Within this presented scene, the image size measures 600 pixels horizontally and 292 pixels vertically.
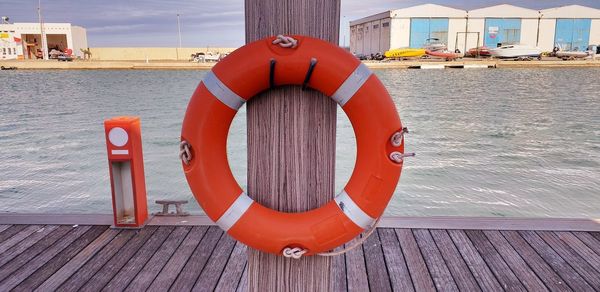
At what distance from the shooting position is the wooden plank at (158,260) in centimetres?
179

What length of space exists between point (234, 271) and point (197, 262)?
0.62 ft

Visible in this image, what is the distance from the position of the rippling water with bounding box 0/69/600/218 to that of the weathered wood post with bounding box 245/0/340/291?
9.72ft

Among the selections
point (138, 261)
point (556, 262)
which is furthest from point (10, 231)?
point (556, 262)

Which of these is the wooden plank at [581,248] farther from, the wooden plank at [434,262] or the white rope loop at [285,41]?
the white rope loop at [285,41]

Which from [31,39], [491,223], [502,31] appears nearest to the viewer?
[491,223]

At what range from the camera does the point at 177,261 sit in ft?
6.50

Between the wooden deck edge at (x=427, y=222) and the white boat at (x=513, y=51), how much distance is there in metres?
30.5

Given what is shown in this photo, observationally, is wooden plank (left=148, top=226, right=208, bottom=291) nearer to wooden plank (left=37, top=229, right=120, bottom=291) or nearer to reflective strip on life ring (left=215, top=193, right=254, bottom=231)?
wooden plank (left=37, top=229, right=120, bottom=291)

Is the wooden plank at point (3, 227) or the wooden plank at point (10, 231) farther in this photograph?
the wooden plank at point (3, 227)

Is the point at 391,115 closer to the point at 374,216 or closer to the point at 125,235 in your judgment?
the point at 374,216

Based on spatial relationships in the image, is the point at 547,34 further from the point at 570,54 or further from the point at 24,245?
the point at 24,245

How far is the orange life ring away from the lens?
100 cm

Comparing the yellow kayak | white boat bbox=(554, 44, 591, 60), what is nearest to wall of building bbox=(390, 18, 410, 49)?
the yellow kayak

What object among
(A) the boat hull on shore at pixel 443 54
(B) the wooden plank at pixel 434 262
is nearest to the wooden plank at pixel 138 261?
(B) the wooden plank at pixel 434 262
